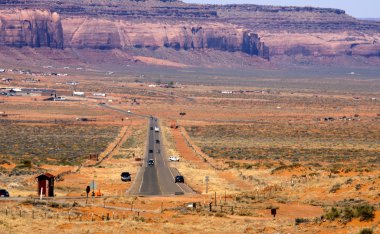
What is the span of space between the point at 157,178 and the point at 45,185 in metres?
16.3

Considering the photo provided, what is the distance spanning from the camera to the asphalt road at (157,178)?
5612cm

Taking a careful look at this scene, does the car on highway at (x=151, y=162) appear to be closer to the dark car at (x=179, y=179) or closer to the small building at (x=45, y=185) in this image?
the dark car at (x=179, y=179)

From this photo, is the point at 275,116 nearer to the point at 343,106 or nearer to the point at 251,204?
the point at 343,106

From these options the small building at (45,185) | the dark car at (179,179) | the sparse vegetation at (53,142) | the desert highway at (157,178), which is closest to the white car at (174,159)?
the desert highway at (157,178)

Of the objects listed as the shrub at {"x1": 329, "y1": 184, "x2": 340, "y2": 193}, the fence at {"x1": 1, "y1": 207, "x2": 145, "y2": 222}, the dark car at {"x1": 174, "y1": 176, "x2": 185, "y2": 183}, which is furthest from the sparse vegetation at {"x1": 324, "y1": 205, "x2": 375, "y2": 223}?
the dark car at {"x1": 174, "y1": 176, "x2": 185, "y2": 183}

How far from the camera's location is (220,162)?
80375mm

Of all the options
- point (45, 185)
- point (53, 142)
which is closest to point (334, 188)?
point (45, 185)

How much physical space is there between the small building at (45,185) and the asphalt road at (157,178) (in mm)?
5872

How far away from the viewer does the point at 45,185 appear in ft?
165

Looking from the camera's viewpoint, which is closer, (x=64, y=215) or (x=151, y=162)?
(x=64, y=215)

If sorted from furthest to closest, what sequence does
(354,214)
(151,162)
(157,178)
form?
(151,162) → (157,178) → (354,214)

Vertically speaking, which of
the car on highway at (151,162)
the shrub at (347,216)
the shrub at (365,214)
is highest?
the shrub at (365,214)

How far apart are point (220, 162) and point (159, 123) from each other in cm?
5459

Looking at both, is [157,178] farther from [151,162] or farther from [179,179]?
[151,162]
